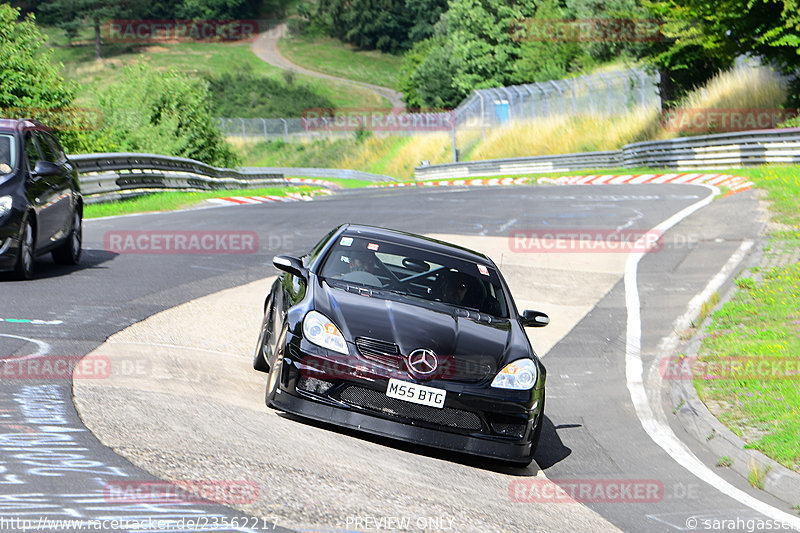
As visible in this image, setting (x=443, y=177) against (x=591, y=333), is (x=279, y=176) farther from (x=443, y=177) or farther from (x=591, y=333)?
(x=591, y=333)

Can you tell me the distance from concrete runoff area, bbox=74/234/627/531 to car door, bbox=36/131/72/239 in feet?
11.2

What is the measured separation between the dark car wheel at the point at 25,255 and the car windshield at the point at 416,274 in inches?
183

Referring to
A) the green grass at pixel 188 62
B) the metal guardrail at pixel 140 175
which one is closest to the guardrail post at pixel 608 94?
the metal guardrail at pixel 140 175

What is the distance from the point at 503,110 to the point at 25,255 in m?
49.8

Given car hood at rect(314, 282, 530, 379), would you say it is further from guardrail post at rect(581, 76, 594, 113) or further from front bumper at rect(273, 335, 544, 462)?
guardrail post at rect(581, 76, 594, 113)

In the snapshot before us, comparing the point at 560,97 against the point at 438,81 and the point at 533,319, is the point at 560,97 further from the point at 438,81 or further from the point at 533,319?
the point at 533,319

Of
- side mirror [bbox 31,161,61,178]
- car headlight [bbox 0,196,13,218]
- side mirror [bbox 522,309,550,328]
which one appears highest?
side mirror [bbox 31,161,61,178]

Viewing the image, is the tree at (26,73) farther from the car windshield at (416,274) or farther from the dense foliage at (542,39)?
the car windshield at (416,274)


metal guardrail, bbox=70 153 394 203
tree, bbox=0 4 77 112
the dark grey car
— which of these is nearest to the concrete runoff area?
the dark grey car

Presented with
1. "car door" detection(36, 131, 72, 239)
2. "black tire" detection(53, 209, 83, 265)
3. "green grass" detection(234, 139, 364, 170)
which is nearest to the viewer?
"car door" detection(36, 131, 72, 239)

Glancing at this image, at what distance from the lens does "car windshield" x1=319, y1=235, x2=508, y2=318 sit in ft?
27.0

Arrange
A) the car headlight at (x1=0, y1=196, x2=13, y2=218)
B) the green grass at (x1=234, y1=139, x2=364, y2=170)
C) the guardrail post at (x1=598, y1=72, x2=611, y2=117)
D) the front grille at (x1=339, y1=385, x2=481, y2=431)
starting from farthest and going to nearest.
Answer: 1. the green grass at (x1=234, y1=139, x2=364, y2=170)
2. the guardrail post at (x1=598, y1=72, x2=611, y2=117)
3. the car headlight at (x1=0, y1=196, x2=13, y2=218)
4. the front grille at (x1=339, y1=385, x2=481, y2=431)

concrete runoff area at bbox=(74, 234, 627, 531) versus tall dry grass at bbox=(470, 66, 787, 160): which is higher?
tall dry grass at bbox=(470, 66, 787, 160)

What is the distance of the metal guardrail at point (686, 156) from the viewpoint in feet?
102
